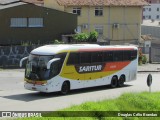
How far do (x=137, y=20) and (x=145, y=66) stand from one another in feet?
65.5

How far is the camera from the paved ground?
21.7m

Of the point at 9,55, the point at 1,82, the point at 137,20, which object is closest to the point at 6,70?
the point at 9,55

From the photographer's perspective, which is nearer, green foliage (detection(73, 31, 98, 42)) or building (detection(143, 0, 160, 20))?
green foliage (detection(73, 31, 98, 42))

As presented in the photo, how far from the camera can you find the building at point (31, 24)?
44375 millimetres

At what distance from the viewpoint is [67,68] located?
25719mm

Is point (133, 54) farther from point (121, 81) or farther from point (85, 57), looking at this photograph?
point (85, 57)

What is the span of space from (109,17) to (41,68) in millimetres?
38162

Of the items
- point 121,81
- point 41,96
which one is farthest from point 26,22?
point 41,96

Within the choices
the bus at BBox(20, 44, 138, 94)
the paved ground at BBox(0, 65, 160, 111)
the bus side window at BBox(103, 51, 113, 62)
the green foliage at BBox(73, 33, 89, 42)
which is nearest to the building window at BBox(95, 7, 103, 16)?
the green foliage at BBox(73, 33, 89, 42)

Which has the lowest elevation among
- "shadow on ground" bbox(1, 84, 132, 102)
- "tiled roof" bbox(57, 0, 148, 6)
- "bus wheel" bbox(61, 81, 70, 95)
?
"shadow on ground" bbox(1, 84, 132, 102)

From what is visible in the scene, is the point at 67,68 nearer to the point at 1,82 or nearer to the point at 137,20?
the point at 1,82

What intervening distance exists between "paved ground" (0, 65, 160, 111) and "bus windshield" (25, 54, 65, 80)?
1160mm

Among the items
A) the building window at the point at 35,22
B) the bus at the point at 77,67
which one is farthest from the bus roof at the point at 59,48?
the building window at the point at 35,22

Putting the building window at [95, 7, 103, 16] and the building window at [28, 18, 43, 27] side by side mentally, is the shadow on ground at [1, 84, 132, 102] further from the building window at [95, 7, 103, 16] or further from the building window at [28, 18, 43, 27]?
the building window at [95, 7, 103, 16]
